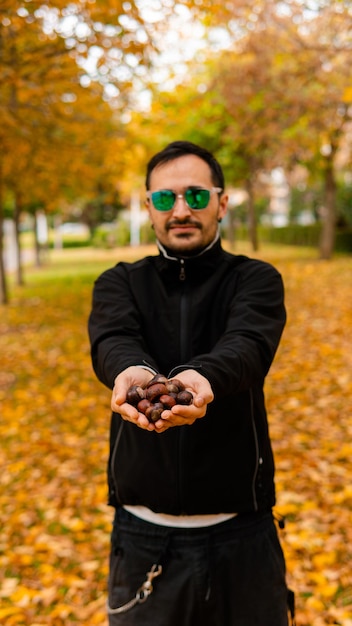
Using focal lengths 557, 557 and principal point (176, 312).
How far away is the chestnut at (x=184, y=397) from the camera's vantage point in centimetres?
137

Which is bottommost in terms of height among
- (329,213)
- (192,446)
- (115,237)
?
(115,237)

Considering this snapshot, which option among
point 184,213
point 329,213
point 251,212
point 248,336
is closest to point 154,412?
point 248,336

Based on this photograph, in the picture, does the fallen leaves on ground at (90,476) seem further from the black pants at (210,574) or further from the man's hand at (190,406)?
the man's hand at (190,406)

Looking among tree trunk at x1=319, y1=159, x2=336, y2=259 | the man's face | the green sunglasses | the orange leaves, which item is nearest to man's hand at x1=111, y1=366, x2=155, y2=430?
the man's face

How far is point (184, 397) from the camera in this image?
4.49ft

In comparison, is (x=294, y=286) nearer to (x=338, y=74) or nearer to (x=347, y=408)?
(x=338, y=74)

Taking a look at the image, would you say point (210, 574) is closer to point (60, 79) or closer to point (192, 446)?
point (192, 446)

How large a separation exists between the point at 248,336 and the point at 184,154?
2.20ft

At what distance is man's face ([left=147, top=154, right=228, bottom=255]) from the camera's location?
1.85 m

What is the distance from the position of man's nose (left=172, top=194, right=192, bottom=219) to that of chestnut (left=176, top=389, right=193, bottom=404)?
0.69m

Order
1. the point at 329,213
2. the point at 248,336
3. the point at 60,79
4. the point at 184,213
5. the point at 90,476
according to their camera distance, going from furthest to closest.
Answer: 1. the point at 329,213
2. the point at 60,79
3. the point at 90,476
4. the point at 184,213
5. the point at 248,336

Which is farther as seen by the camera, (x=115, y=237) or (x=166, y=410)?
(x=115, y=237)

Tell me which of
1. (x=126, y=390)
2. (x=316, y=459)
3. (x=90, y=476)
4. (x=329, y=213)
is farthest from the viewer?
(x=329, y=213)

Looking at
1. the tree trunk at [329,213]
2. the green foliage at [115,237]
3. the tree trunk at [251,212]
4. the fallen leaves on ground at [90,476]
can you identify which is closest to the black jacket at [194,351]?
the fallen leaves on ground at [90,476]
